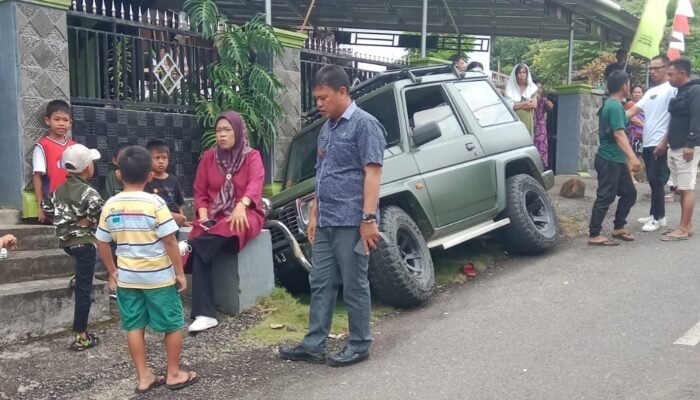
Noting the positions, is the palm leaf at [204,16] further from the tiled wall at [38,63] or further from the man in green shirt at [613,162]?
the man in green shirt at [613,162]

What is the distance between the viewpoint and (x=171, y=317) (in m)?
4.21

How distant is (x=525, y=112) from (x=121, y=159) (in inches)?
310

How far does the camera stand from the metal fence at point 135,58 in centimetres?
671

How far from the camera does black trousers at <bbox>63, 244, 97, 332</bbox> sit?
4867mm

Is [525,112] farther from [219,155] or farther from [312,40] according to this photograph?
[219,155]

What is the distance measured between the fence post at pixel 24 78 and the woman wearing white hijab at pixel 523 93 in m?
6.73

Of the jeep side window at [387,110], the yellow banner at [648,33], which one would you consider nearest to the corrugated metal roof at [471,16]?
the yellow banner at [648,33]

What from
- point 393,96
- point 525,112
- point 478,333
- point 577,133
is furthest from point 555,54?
point 478,333

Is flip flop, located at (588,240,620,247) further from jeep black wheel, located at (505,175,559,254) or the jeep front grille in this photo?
the jeep front grille

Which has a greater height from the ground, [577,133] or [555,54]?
[555,54]

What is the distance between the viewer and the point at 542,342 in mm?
4766

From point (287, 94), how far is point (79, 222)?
3.68m

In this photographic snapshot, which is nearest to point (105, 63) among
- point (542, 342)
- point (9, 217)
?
point (9, 217)

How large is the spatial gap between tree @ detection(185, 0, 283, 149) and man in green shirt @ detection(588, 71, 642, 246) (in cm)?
347
